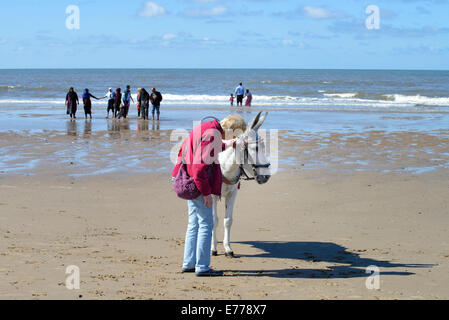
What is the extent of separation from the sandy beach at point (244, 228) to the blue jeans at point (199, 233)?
8.0 inches

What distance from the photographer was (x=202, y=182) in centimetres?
520

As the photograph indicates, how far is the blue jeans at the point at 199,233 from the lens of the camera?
548 centimetres

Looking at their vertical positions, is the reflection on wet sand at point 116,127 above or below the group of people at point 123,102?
below

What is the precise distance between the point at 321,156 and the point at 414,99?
38.0 m

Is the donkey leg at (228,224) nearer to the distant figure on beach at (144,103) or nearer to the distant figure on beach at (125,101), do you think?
the distant figure on beach at (144,103)

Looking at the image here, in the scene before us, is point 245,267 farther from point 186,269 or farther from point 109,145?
point 109,145

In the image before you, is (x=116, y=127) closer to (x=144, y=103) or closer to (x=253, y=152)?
(x=144, y=103)

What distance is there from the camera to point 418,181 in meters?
11.3

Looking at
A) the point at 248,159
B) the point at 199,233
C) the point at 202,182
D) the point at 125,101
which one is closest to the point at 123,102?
the point at 125,101

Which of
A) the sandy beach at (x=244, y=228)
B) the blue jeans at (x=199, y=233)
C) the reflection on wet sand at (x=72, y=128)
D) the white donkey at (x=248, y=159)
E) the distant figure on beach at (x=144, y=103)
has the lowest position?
the sandy beach at (x=244, y=228)

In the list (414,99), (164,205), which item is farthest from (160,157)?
(414,99)

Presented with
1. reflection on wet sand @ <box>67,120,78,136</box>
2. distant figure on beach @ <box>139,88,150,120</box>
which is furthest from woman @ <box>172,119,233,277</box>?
distant figure on beach @ <box>139,88,150,120</box>

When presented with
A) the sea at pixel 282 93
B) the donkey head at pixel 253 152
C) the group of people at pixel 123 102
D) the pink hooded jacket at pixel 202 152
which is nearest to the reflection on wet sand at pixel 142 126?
the group of people at pixel 123 102

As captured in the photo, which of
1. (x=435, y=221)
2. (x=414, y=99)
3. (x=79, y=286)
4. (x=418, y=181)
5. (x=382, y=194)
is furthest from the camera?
(x=414, y=99)
